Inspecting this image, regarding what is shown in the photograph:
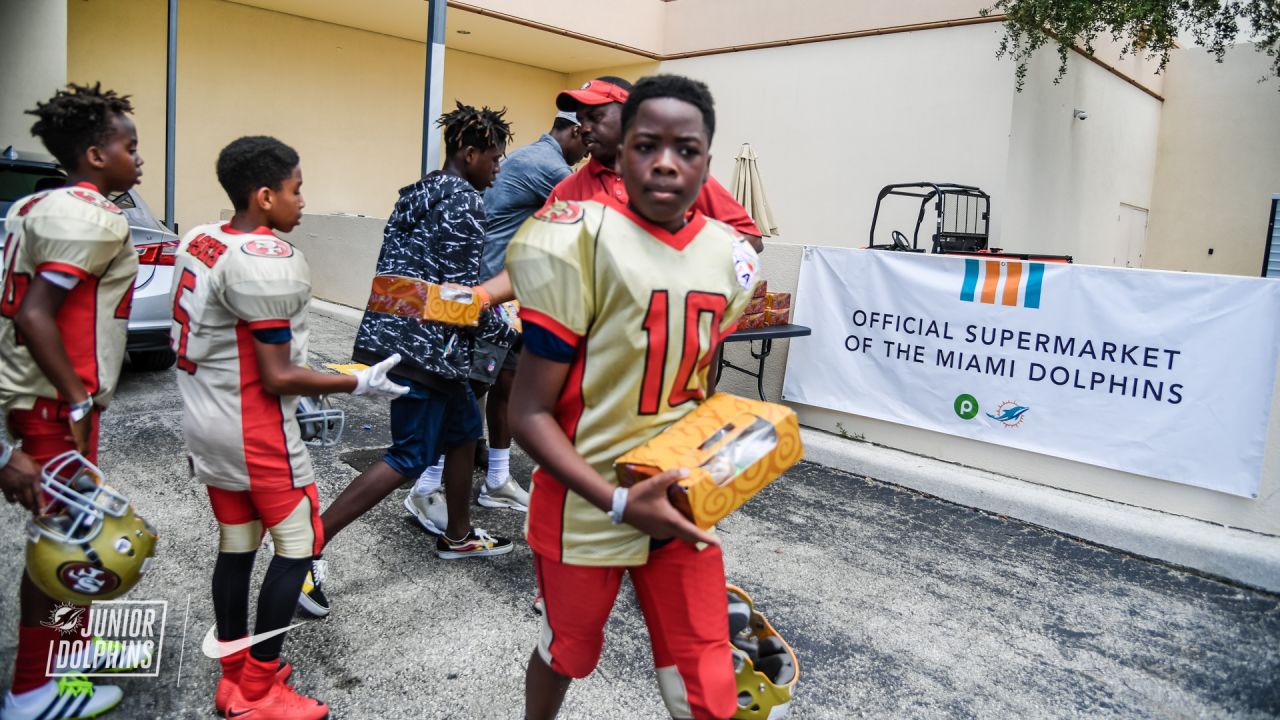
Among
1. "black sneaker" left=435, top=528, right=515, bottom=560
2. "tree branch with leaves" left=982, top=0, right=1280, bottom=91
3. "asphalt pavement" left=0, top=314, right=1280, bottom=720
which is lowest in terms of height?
"asphalt pavement" left=0, top=314, right=1280, bottom=720

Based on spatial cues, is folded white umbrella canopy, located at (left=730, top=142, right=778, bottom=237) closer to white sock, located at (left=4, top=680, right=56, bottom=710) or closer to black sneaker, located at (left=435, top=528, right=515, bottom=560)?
black sneaker, located at (left=435, top=528, right=515, bottom=560)

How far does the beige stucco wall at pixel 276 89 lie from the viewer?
41.2ft

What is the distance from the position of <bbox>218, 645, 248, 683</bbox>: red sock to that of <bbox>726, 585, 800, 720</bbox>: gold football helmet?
1479 mm

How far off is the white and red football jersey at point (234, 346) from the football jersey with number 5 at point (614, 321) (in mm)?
966

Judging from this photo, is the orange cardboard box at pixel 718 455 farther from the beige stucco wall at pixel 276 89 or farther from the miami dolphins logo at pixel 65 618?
the beige stucco wall at pixel 276 89

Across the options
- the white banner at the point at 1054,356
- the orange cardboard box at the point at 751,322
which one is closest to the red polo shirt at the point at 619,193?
the orange cardboard box at the point at 751,322

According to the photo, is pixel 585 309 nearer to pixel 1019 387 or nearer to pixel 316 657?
pixel 316 657

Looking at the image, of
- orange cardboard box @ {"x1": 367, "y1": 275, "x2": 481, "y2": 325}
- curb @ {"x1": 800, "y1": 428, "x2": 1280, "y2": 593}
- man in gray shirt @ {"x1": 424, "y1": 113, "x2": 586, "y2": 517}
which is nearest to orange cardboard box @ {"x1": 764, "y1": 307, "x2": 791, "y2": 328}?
curb @ {"x1": 800, "y1": 428, "x2": 1280, "y2": 593}

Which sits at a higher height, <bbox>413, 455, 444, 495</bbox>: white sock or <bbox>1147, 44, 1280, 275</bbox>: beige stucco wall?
<bbox>1147, 44, 1280, 275</bbox>: beige stucco wall

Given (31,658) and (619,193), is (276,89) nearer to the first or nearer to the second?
(619,193)

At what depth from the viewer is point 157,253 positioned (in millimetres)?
6059

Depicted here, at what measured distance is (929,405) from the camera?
220 inches

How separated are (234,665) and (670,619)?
1.51 m

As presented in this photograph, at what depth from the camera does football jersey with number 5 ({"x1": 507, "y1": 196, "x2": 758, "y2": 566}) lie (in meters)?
1.69
